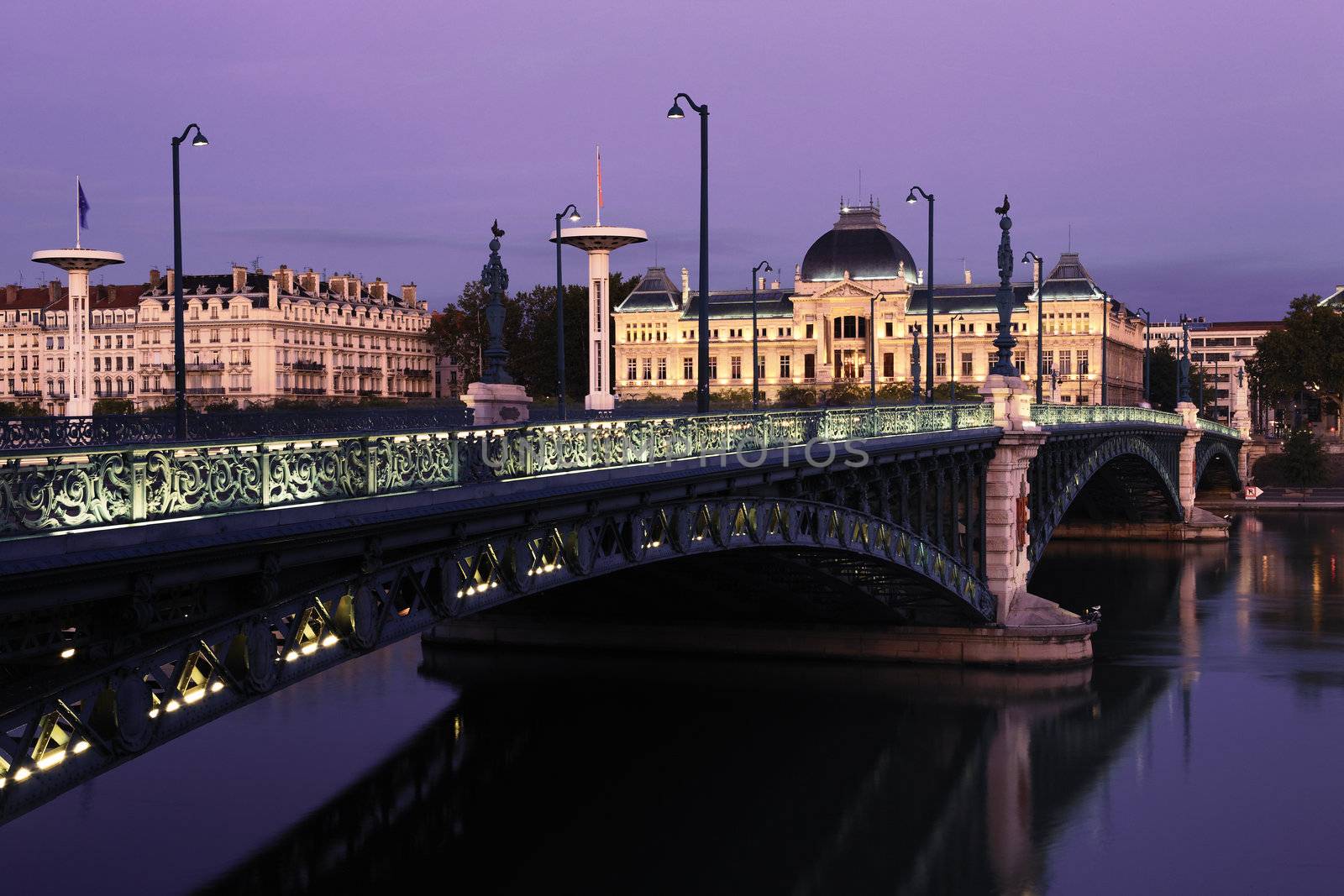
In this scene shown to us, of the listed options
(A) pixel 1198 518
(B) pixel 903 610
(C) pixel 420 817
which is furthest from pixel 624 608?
(A) pixel 1198 518

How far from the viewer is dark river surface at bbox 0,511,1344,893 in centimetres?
2647

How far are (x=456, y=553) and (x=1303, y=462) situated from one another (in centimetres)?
11274

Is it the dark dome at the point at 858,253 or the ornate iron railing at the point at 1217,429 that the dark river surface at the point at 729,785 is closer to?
the ornate iron railing at the point at 1217,429

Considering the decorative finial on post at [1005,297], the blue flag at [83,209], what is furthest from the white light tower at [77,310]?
the decorative finial on post at [1005,297]

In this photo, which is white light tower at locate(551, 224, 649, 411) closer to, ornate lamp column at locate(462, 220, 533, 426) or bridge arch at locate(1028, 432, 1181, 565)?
ornate lamp column at locate(462, 220, 533, 426)

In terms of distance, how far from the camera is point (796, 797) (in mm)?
30781

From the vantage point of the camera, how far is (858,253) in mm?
189375

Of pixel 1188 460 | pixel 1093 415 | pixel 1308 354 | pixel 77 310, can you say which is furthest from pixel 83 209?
pixel 1308 354

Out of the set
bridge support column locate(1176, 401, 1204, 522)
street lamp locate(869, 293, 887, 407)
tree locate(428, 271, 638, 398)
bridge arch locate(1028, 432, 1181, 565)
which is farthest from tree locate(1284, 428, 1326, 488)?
tree locate(428, 271, 638, 398)

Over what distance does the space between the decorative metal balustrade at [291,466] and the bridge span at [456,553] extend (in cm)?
3

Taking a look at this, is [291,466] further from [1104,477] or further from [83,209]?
[1104,477]

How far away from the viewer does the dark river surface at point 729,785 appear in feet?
86.8

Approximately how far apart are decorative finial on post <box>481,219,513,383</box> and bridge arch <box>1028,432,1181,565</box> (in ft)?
72.7

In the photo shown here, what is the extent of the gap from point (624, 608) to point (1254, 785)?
16.1 m
